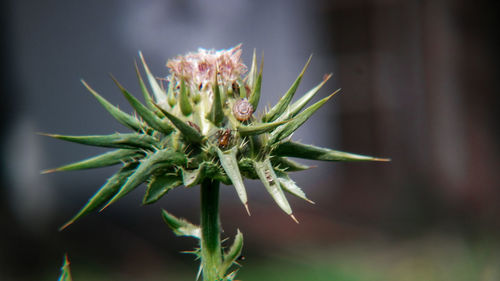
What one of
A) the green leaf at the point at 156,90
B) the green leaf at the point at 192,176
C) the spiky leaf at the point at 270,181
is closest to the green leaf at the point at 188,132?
the green leaf at the point at 192,176

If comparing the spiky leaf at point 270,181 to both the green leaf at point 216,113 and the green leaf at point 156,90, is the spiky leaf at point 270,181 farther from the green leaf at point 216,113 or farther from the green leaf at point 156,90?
the green leaf at point 156,90

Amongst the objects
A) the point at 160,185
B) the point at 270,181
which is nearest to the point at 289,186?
the point at 270,181

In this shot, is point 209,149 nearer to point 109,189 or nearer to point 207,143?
point 207,143

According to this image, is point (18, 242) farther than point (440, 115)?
No

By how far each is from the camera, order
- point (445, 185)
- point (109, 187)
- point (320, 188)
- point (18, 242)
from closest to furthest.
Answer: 1. point (109, 187)
2. point (18, 242)
3. point (445, 185)
4. point (320, 188)

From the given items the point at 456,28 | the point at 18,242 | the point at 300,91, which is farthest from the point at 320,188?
the point at 18,242

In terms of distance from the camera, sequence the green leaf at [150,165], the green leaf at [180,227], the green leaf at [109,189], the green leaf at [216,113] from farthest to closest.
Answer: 1. the green leaf at [180,227]
2. the green leaf at [216,113]
3. the green leaf at [109,189]
4. the green leaf at [150,165]

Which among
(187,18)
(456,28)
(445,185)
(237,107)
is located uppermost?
(187,18)

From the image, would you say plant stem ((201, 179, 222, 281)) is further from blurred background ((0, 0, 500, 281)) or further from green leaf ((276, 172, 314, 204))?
blurred background ((0, 0, 500, 281))

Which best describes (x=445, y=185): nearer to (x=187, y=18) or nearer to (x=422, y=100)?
(x=422, y=100)
